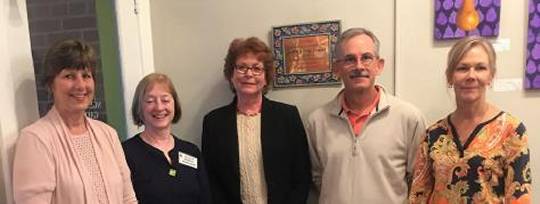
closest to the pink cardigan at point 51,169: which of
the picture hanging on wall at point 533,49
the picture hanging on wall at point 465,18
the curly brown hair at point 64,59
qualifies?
the curly brown hair at point 64,59

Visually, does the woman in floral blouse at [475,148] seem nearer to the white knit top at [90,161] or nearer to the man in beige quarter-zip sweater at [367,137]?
the man in beige quarter-zip sweater at [367,137]

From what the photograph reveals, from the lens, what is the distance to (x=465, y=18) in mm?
2018

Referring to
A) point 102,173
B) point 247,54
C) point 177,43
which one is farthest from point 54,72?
point 177,43

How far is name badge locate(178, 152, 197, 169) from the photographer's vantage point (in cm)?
192

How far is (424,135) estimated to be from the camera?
181 cm

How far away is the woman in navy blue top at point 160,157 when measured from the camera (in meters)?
1.82

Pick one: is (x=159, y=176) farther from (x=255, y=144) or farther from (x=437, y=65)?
(x=437, y=65)

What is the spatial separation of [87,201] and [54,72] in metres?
0.46

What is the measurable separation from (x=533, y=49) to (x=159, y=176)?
1710mm

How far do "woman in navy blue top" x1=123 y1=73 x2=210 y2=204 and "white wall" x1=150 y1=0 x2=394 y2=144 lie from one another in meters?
0.52

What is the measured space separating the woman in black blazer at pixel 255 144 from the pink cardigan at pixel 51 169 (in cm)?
56

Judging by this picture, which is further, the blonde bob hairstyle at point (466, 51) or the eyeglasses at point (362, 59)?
the eyeglasses at point (362, 59)

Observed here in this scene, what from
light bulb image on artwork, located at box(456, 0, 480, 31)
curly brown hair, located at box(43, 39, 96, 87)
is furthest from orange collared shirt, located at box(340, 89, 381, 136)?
curly brown hair, located at box(43, 39, 96, 87)

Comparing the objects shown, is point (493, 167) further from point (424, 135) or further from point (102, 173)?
point (102, 173)
